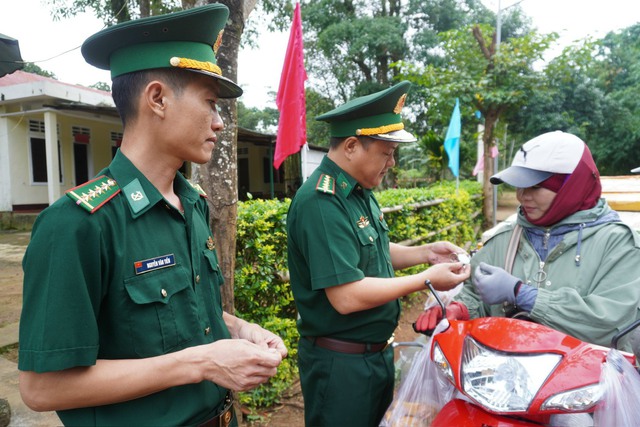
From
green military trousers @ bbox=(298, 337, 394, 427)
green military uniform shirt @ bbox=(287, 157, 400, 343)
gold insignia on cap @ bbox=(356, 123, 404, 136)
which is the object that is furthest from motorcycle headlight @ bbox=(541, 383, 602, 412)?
gold insignia on cap @ bbox=(356, 123, 404, 136)

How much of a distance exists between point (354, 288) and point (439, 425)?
0.59m

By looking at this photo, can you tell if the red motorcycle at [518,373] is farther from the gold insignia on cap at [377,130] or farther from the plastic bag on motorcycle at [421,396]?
the gold insignia on cap at [377,130]

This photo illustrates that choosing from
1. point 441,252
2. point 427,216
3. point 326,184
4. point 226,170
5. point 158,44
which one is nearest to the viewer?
point 158,44

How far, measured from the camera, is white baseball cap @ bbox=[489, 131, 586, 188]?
1.79m

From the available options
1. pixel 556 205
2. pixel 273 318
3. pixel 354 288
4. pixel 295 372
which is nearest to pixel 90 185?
pixel 354 288

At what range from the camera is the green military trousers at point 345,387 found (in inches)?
79.4

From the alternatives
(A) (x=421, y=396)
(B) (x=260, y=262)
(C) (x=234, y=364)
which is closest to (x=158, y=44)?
(C) (x=234, y=364)

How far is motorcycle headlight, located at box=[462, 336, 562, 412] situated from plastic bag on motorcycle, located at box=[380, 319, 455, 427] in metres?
0.35

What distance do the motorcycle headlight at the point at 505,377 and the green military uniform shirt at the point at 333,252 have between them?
1.93 feet

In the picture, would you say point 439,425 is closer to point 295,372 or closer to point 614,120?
point 295,372

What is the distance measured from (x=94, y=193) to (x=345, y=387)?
145cm

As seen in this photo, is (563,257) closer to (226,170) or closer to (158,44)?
(158,44)

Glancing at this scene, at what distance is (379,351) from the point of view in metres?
2.12

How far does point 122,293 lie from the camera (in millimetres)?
1081
